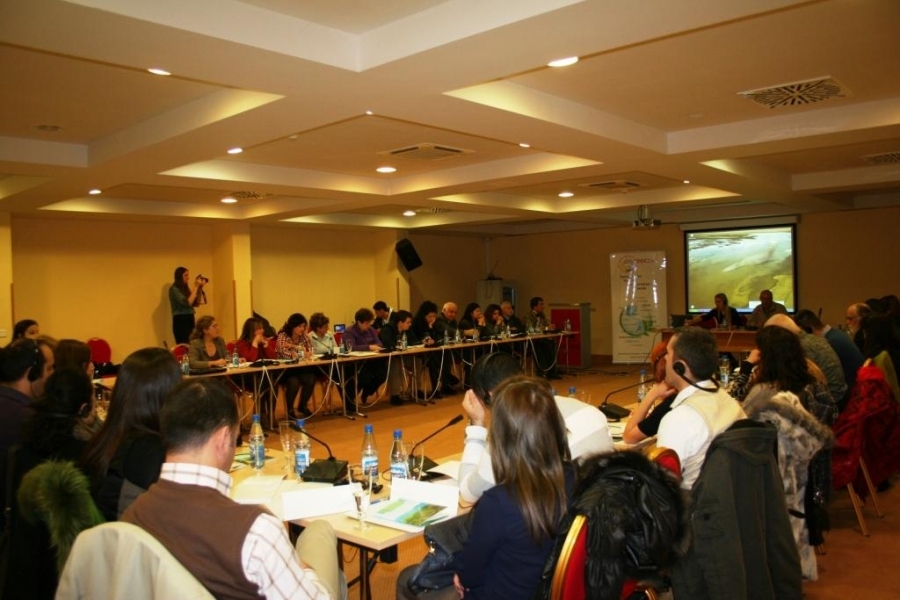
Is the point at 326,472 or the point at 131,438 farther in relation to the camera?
the point at 326,472

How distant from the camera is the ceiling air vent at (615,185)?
8541mm

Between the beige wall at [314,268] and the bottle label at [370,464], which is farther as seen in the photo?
the beige wall at [314,268]

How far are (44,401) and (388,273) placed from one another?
392 inches

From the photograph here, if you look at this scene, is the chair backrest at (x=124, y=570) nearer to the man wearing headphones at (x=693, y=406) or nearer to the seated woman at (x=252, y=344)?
the man wearing headphones at (x=693, y=406)

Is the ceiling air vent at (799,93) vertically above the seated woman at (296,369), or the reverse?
the ceiling air vent at (799,93)

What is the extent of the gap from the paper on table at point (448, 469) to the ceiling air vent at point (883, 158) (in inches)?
245

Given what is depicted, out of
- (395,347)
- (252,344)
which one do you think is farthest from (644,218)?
(252,344)

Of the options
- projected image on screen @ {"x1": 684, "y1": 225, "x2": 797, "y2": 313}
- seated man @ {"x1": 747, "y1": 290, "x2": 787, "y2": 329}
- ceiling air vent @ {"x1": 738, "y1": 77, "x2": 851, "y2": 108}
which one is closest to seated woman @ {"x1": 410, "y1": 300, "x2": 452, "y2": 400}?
seated man @ {"x1": 747, "y1": 290, "x2": 787, "y2": 329}

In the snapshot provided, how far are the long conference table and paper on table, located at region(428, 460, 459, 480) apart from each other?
155 inches

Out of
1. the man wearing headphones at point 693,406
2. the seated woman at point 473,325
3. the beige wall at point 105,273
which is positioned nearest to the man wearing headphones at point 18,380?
the man wearing headphones at point 693,406

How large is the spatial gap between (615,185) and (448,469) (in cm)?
652

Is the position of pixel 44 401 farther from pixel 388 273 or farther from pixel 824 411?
pixel 388 273

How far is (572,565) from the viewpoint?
1667 mm

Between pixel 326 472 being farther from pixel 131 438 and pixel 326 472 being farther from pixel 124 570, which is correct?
pixel 124 570
